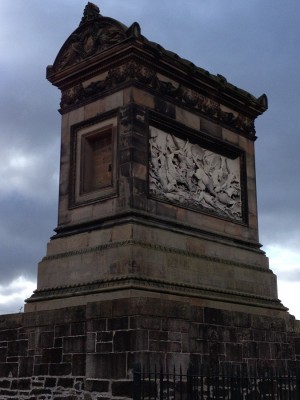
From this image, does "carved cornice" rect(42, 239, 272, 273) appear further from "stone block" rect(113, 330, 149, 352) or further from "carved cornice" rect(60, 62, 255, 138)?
"carved cornice" rect(60, 62, 255, 138)

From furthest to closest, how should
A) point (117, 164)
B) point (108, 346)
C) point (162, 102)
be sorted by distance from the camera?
point (162, 102) → point (117, 164) → point (108, 346)

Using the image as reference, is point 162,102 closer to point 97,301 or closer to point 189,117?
point 189,117

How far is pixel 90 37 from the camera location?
13992 millimetres

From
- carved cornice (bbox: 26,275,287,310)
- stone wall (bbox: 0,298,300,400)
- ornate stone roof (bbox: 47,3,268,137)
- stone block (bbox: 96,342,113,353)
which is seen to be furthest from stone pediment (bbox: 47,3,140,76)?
stone block (bbox: 96,342,113,353)

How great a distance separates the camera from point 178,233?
41.8 feet

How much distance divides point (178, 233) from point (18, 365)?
413 centimetres

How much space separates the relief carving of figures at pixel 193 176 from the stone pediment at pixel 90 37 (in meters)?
2.13

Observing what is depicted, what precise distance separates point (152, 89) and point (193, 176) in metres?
2.07

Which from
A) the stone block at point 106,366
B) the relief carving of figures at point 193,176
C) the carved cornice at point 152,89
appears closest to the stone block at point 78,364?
the stone block at point 106,366

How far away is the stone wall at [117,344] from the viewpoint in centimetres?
1030

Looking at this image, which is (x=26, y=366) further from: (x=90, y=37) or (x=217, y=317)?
(x=90, y=37)

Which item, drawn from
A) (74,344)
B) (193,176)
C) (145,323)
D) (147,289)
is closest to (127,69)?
(193,176)

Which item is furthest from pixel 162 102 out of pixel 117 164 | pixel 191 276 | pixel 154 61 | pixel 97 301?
pixel 97 301

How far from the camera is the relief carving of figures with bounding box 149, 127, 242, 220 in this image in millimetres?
12945
